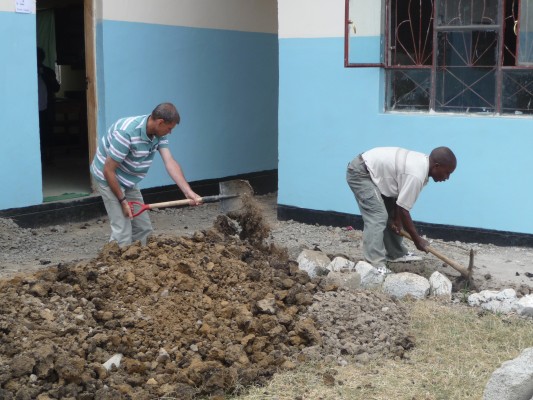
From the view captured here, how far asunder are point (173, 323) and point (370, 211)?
2254 mm

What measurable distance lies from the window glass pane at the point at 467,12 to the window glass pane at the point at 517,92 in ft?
1.80

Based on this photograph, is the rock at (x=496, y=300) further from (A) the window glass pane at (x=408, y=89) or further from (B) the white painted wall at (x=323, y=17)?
(B) the white painted wall at (x=323, y=17)

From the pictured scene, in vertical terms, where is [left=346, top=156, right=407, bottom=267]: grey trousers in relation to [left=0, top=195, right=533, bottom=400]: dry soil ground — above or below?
above

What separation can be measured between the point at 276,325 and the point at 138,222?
80.4 inches

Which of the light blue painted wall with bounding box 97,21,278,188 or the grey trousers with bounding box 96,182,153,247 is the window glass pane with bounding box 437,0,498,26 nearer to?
the grey trousers with bounding box 96,182,153,247

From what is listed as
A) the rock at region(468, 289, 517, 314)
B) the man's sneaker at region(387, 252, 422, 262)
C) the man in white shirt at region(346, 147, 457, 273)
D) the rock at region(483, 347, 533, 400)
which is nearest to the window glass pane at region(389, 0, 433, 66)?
→ the man in white shirt at region(346, 147, 457, 273)

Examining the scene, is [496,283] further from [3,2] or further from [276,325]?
[3,2]

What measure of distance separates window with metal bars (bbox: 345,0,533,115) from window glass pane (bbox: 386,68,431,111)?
0.01m

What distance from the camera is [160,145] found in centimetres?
696

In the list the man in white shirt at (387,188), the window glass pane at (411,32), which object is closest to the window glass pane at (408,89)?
the window glass pane at (411,32)

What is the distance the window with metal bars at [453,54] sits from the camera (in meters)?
7.98

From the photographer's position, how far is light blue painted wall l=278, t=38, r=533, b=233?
812 centimetres

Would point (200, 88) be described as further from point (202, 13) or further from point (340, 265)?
point (340, 265)

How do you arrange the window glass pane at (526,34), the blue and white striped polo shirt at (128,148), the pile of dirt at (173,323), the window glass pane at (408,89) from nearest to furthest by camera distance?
the pile of dirt at (173,323) < the blue and white striped polo shirt at (128,148) < the window glass pane at (526,34) < the window glass pane at (408,89)
